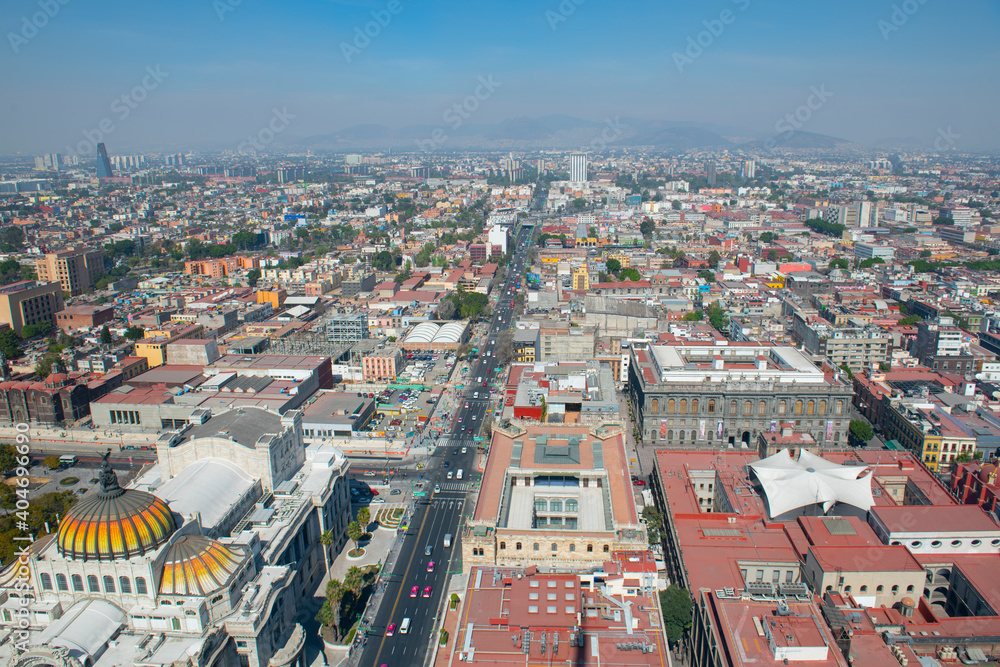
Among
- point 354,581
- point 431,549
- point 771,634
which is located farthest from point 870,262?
point 354,581

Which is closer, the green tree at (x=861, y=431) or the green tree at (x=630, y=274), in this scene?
the green tree at (x=861, y=431)

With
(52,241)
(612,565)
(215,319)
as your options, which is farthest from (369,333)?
(52,241)

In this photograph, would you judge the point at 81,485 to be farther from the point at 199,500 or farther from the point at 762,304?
the point at 762,304

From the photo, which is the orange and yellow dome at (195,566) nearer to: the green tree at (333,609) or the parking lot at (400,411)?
the green tree at (333,609)

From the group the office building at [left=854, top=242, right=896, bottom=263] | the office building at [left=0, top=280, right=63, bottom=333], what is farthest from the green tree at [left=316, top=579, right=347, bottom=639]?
the office building at [left=854, top=242, right=896, bottom=263]

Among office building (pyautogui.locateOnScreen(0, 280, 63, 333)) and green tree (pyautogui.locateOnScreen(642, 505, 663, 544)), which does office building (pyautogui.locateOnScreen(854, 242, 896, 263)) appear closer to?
green tree (pyautogui.locateOnScreen(642, 505, 663, 544))

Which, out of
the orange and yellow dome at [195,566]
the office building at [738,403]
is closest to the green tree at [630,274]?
the office building at [738,403]
